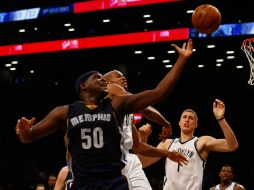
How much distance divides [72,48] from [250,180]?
6369mm

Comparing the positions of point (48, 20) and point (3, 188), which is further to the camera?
point (3, 188)

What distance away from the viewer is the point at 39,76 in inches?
800

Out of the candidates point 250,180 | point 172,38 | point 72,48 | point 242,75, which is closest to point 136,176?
point 172,38

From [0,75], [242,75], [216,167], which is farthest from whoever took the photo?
[0,75]

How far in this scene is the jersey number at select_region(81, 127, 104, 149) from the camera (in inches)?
134

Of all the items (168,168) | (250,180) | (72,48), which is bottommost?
(250,180)

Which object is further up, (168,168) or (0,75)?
(0,75)

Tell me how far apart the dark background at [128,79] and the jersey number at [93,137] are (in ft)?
30.3

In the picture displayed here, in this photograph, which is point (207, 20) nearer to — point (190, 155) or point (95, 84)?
point (190, 155)

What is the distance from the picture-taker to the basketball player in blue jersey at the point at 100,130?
3.39 meters

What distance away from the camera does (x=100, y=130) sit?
134 inches

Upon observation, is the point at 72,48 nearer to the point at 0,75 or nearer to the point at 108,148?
the point at 0,75

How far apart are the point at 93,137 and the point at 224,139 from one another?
2638 millimetres

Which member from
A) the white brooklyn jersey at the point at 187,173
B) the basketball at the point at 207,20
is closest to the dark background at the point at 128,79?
the white brooklyn jersey at the point at 187,173
